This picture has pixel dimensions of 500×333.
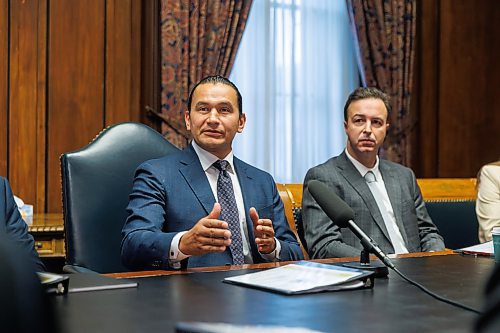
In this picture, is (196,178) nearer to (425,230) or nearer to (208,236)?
(208,236)

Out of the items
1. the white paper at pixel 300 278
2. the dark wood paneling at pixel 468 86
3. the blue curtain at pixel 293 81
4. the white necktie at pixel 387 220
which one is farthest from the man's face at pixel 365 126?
the dark wood paneling at pixel 468 86

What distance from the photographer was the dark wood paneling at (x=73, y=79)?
13.4 ft

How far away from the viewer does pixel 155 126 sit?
14.7ft

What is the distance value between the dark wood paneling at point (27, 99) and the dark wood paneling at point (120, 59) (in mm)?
411

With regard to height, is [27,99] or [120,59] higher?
[120,59]

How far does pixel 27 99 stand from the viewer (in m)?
4.00

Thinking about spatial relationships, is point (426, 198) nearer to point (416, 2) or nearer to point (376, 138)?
point (376, 138)

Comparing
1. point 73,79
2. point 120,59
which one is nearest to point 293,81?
point 120,59

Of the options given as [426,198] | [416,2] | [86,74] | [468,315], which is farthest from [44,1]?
[468,315]

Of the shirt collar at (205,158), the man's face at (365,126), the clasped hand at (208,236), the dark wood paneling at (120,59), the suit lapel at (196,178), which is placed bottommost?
the clasped hand at (208,236)

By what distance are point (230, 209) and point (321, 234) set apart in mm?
546

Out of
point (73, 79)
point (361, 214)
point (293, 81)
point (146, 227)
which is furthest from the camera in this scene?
point (293, 81)

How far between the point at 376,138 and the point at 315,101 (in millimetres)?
1930

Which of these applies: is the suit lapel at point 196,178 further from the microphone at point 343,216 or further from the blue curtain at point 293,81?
the blue curtain at point 293,81
